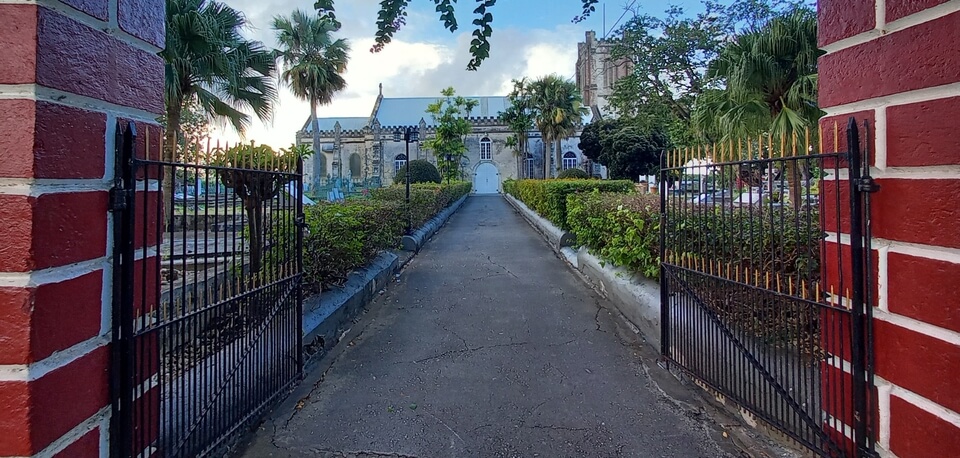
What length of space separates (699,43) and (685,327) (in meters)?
15.9

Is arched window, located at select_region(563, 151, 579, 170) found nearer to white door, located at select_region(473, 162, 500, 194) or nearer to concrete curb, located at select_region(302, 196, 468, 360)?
white door, located at select_region(473, 162, 500, 194)

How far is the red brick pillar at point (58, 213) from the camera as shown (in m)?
1.27

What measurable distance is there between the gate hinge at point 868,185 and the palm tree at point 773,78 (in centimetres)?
709

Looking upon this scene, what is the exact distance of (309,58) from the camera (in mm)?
28703

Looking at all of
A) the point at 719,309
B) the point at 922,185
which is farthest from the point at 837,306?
the point at 719,309

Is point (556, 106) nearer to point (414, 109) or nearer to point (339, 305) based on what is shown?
point (414, 109)

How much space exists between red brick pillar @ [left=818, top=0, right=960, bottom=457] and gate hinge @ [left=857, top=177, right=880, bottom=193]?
21 millimetres

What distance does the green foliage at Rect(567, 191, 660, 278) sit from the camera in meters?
5.15

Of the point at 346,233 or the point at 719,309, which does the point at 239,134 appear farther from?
the point at 719,309

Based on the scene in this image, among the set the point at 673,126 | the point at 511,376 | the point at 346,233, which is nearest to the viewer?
the point at 511,376

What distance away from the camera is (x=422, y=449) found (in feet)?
9.75

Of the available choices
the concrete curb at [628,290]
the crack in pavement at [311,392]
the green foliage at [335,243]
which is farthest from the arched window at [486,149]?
the crack in pavement at [311,392]

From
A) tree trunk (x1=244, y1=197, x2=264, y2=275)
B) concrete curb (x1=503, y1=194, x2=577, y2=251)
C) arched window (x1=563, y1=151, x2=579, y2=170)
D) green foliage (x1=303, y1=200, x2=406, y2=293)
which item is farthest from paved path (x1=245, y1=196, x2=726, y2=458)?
arched window (x1=563, y1=151, x2=579, y2=170)

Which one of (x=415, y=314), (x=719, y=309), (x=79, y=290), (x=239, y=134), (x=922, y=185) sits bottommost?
(x=415, y=314)
